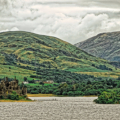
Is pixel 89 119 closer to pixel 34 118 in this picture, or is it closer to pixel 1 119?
pixel 34 118

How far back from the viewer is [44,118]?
11781cm

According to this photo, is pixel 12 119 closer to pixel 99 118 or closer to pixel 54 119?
pixel 54 119

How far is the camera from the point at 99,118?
4651 inches

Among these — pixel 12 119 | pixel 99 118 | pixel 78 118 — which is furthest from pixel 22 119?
pixel 99 118

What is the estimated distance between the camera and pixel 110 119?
114250mm

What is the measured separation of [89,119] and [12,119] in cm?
2778

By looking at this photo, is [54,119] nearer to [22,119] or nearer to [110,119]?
[22,119]

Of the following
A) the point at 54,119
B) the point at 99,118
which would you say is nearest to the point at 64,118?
the point at 54,119

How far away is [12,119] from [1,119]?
3.89 metres

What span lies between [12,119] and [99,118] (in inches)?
1263

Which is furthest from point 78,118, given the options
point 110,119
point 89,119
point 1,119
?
point 1,119

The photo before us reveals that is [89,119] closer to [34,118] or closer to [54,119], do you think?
[54,119]

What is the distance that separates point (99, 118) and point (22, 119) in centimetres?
2851

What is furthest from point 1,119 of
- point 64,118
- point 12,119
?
point 64,118
